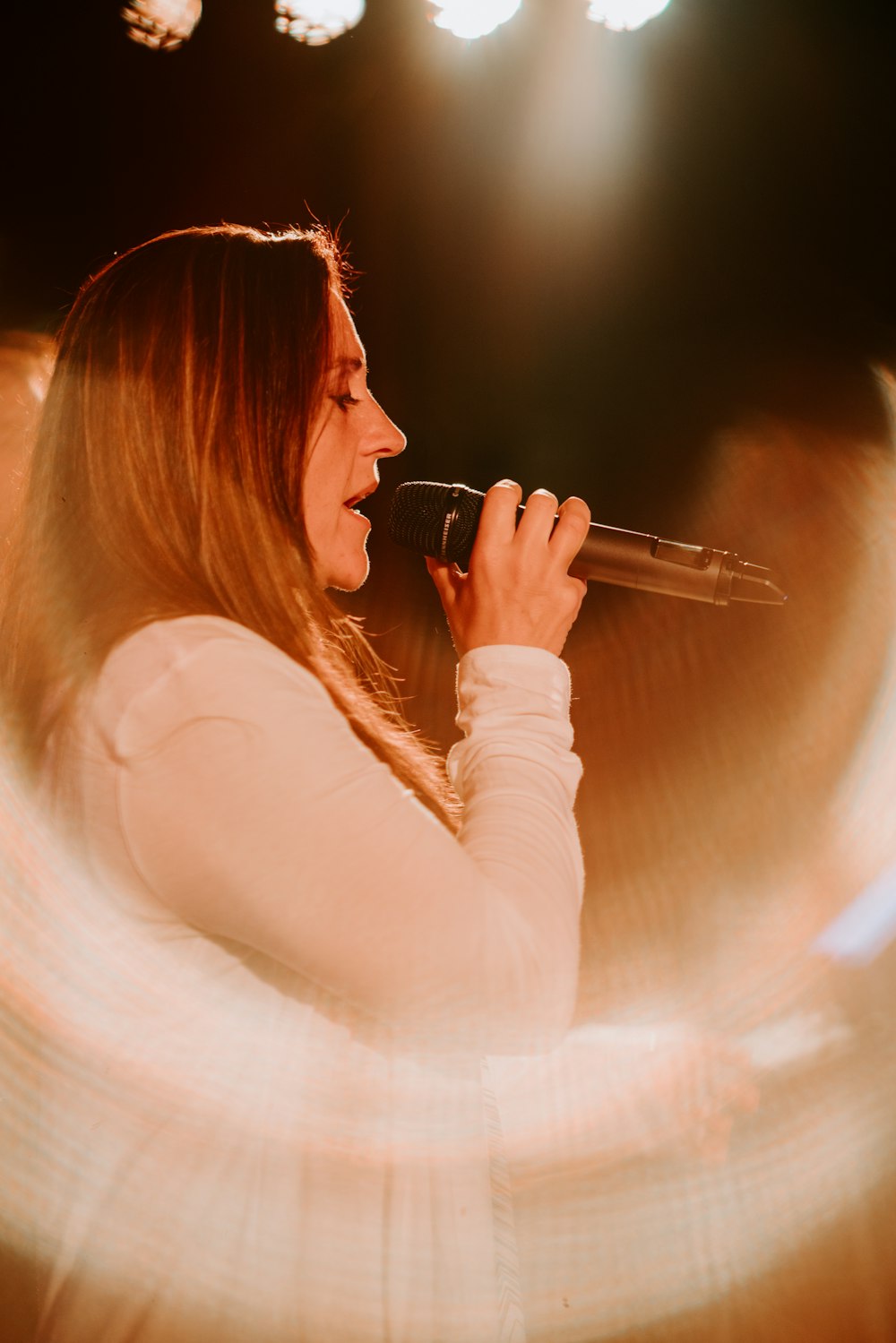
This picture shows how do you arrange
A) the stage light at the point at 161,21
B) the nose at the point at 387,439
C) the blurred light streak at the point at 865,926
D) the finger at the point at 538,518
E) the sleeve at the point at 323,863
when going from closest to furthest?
the sleeve at the point at 323,863 → the finger at the point at 538,518 → the nose at the point at 387,439 → the stage light at the point at 161,21 → the blurred light streak at the point at 865,926

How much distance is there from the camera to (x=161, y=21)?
1240mm

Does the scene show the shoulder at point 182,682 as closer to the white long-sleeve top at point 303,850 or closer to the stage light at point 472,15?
the white long-sleeve top at point 303,850

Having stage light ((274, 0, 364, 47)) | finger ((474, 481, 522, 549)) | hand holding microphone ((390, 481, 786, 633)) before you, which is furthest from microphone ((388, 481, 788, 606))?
stage light ((274, 0, 364, 47))

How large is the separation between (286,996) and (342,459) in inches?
18.7

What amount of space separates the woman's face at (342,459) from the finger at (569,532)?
202 millimetres

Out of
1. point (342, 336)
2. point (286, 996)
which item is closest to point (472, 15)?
point (342, 336)

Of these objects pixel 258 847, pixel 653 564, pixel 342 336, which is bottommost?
pixel 258 847

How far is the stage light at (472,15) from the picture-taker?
126cm

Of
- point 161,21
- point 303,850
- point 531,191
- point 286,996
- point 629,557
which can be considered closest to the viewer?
point 303,850

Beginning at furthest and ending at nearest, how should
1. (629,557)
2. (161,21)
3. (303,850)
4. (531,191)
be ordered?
(531,191), (161,21), (629,557), (303,850)

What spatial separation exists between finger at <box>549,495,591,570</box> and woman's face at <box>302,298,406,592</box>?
20 cm

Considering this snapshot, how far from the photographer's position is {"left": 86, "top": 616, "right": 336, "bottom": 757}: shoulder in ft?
1.64

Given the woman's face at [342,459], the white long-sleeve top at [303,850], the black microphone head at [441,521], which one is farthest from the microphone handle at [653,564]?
the white long-sleeve top at [303,850]

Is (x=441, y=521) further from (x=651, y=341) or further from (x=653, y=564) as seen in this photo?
(x=651, y=341)
